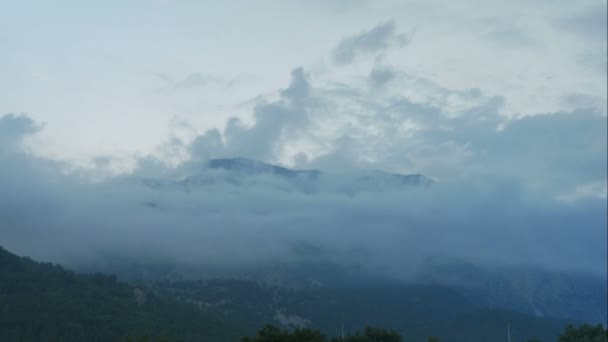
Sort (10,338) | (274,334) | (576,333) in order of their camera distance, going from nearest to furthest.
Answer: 1. (274,334)
2. (576,333)
3. (10,338)

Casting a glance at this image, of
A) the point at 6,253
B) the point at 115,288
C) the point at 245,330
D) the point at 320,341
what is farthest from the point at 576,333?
the point at 6,253

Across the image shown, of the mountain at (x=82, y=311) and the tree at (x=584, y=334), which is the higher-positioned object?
the mountain at (x=82, y=311)

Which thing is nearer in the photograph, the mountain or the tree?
the tree

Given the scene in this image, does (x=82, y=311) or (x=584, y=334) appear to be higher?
(x=82, y=311)

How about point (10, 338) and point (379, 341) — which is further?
point (10, 338)

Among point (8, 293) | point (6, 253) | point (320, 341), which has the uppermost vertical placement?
point (6, 253)

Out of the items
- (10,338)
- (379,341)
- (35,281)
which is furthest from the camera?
(35,281)

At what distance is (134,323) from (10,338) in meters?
26.4

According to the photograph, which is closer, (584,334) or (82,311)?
(584,334)

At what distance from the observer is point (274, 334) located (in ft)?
260

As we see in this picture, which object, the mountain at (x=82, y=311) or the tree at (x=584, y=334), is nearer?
the tree at (x=584, y=334)

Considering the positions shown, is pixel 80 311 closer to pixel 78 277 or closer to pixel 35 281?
pixel 35 281

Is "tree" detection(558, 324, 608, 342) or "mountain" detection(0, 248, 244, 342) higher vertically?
"mountain" detection(0, 248, 244, 342)

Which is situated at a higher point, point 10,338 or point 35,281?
point 35,281
